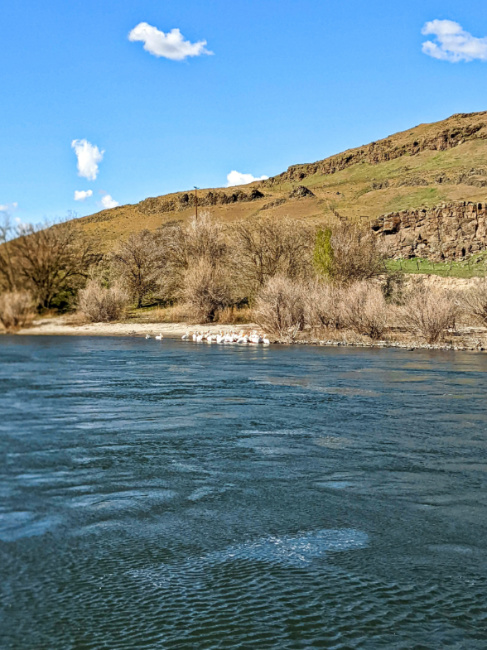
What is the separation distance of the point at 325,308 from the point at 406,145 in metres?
147

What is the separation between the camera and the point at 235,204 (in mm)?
152625

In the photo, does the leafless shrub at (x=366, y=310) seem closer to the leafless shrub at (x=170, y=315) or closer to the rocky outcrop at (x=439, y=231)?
the leafless shrub at (x=170, y=315)

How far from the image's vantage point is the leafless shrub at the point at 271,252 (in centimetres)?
4747

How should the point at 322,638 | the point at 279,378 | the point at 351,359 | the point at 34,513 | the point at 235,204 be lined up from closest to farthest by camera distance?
the point at 322,638, the point at 34,513, the point at 279,378, the point at 351,359, the point at 235,204

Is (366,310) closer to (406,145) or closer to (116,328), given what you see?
(116,328)

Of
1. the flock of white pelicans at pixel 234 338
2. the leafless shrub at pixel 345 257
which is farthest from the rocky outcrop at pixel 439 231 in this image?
the flock of white pelicans at pixel 234 338

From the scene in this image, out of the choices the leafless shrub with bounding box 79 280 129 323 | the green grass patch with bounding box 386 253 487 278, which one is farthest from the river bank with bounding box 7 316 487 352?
the green grass patch with bounding box 386 253 487 278

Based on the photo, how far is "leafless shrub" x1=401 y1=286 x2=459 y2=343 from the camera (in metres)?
30.6

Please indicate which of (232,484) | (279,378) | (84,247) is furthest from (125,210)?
(232,484)

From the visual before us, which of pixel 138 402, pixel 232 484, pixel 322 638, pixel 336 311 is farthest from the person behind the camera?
pixel 336 311

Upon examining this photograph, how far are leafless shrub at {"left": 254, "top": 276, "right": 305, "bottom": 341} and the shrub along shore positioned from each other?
0.18 feet

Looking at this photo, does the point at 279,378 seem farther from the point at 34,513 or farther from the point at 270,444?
the point at 34,513

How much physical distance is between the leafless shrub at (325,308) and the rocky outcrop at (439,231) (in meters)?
42.7

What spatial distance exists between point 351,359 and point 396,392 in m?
8.34
